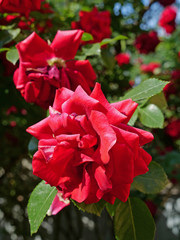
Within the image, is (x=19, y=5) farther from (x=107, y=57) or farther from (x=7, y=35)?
(x=107, y=57)

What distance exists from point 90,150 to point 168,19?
8.13ft

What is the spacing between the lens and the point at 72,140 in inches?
17.5

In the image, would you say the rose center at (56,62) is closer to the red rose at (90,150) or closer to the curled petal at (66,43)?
the curled petal at (66,43)

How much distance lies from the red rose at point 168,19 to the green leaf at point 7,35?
7.05 feet

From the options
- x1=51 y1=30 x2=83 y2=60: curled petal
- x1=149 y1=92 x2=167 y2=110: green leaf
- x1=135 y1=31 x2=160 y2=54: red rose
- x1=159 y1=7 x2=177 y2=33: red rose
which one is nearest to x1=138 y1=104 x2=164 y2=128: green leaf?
x1=149 y1=92 x2=167 y2=110: green leaf

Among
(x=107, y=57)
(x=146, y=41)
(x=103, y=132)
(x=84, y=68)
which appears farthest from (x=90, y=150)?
(x=146, y=41)

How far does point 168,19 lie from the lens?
2607mm

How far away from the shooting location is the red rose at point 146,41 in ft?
6.86

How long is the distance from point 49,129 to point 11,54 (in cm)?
31

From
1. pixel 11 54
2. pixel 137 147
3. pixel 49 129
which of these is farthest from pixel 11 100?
pixel 137 147

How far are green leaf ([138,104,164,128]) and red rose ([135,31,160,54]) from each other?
4.71 feet

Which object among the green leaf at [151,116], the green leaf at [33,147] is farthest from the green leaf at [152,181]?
the green leaf at [33,147]

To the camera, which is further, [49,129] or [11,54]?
A: [11,54]

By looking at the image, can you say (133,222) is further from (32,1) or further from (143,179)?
(32,1)
